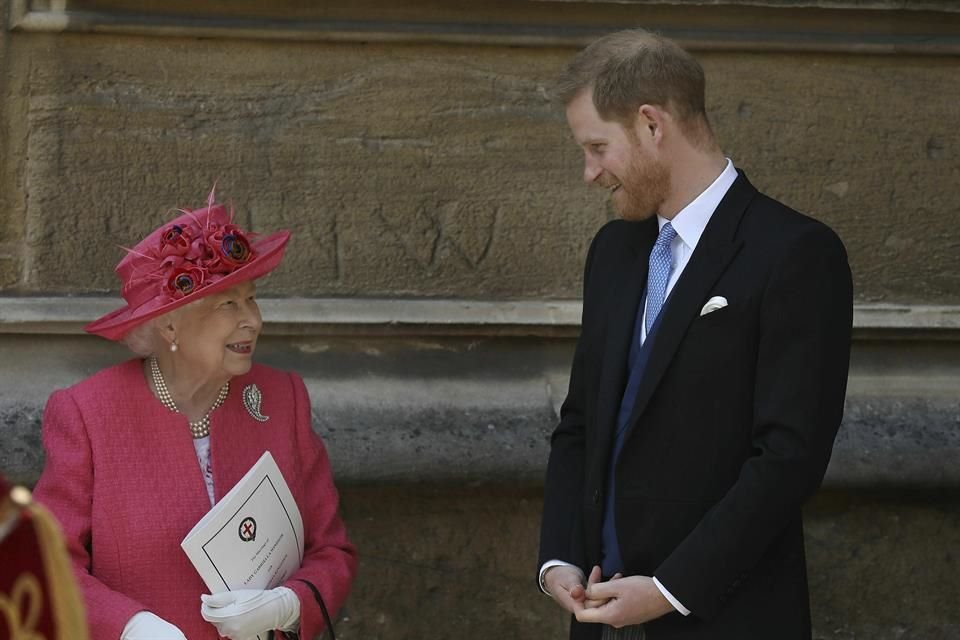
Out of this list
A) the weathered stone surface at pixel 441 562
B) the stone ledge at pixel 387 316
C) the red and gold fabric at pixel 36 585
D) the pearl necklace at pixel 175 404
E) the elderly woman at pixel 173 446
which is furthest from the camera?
the weathered stone surface at pixel 441 562

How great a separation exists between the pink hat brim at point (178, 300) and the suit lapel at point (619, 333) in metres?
0.68

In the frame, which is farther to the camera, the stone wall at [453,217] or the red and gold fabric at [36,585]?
the stone wall at [453,217]

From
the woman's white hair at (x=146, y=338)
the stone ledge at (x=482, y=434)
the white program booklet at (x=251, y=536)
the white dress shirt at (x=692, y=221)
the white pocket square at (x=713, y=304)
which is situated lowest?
the stone ledge at (x=482, y=434)

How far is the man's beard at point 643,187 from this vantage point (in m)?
2.81

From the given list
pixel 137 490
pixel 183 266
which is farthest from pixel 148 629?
pixel 183 266

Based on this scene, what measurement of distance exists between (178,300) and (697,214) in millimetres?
1002

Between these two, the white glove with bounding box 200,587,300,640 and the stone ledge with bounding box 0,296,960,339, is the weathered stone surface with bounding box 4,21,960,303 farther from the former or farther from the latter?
the white glove with bounding box 200,587,300,640

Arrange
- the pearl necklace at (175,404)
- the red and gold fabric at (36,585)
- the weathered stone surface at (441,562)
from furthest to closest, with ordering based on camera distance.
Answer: the weathered stone surface at (441,562) < the pearl necklace at (175,404) < the red and gold fabric at (36,585)

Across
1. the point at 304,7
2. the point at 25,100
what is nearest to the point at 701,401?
the point at 304,7

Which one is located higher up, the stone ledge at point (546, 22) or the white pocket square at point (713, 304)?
the stone ledge at point (546, 22)

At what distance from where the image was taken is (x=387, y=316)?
4168mm

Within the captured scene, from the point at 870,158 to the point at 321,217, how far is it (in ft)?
5.11

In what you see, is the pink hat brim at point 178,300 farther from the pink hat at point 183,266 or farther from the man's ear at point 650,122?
the man's ear at point 650,122

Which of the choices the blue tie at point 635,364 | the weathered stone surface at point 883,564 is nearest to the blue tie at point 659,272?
the blue tie at point 635,364
